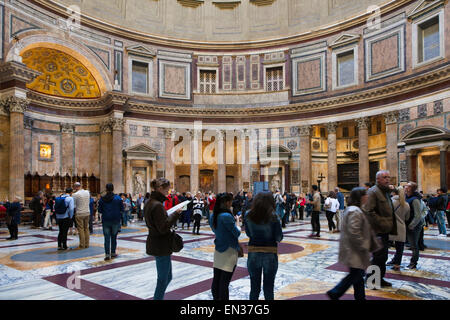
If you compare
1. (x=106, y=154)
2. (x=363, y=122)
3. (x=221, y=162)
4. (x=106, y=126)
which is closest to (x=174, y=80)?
(x=106, y=126)

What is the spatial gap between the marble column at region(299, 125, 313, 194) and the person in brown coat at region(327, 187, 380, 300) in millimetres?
20771

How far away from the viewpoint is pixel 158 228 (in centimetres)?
397

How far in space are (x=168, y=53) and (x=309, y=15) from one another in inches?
455

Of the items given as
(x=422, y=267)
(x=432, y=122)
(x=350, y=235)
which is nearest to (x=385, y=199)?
(x=350, y=235)

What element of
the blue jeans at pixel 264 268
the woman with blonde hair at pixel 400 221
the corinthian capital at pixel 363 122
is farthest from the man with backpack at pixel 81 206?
the corinthian capital at pixel 363 122

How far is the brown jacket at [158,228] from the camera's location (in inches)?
157

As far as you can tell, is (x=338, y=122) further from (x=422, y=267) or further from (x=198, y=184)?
(x=422, y=267)

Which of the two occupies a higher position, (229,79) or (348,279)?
(229,79)

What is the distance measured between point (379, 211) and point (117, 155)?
20.6 meters

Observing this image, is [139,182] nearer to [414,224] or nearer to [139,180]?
[139,180]

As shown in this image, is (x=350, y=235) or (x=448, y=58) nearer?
(x=350, y=235)

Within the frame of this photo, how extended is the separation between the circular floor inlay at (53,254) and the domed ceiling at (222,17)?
20.1 m

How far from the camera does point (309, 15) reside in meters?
25.9

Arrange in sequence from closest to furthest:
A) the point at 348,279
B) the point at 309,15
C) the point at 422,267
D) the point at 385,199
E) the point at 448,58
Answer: the point at 348,279
the point at 385,199
the point at 422,267
the point at 448,58
the point at 309,15
